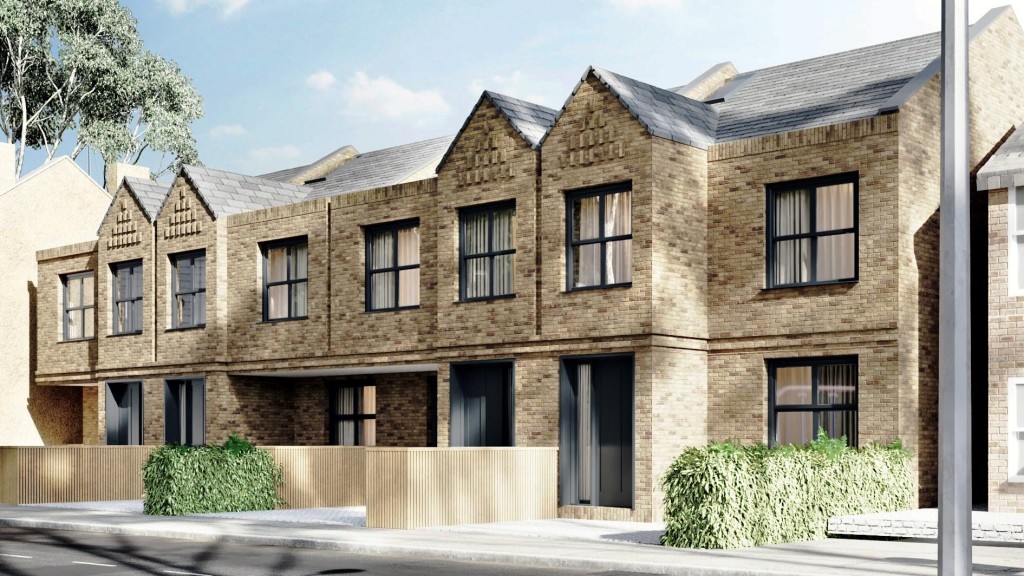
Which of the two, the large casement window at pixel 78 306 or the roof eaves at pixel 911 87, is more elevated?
the roof eaves at pixel 911 87

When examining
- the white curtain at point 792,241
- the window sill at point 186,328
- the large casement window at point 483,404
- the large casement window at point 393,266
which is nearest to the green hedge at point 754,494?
the white curtain at point 792,241

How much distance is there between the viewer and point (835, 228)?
71.5 ft

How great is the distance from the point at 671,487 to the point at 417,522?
4.85 m

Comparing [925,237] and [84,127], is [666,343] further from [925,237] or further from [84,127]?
[84,127]

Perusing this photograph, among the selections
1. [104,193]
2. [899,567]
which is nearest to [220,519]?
[899,567]

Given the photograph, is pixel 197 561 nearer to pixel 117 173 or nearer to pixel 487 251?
pixel 487 251

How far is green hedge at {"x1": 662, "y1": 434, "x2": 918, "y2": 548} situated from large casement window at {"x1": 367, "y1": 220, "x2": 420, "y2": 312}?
1070 cm

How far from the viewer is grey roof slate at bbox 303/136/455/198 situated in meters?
33.7

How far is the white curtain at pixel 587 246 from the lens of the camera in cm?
2323

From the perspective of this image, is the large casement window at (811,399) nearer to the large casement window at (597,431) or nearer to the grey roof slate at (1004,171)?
the large casement window at (597,431)

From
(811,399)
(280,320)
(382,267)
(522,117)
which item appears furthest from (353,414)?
(811,399)

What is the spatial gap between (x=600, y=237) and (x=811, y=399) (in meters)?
4.57

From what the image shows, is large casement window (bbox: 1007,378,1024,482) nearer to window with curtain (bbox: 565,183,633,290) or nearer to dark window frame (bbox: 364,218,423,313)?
window with curtain (bbox: 565,183,633,290)

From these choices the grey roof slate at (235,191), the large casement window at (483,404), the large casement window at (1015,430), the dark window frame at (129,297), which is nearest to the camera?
the large casement window at (1015,430)
